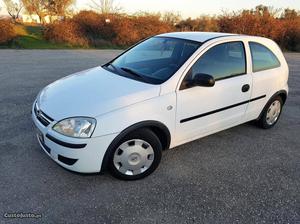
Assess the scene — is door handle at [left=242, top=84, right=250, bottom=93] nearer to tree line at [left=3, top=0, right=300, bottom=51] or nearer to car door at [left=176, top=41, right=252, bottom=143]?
car door at [left=176, top=41, right=252, bottom=143]

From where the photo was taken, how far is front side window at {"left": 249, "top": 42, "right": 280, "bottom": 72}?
3.99m

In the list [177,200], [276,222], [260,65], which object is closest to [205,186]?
[177,200]

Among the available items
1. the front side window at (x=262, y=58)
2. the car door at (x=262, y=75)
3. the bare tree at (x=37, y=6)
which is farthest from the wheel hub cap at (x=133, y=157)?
the bare tree at (x=37, y=6)

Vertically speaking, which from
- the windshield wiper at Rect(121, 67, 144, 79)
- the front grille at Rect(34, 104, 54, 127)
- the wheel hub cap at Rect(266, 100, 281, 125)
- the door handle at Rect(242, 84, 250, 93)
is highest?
the windshield wiper at Rect(121, 67, 144, 79)

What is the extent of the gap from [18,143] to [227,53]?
126 inches

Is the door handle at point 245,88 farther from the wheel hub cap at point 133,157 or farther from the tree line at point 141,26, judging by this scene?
the tree line at point 141,26

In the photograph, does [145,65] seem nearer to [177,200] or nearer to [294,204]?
[177,200]

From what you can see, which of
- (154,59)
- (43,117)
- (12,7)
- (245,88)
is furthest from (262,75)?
(12,7)

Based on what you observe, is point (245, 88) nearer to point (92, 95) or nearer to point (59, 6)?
point (92, 95)

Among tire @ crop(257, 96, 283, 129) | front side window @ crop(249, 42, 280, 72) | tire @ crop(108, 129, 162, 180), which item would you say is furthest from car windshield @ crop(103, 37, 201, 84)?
tire @ crop(257, 96, 283, 129)

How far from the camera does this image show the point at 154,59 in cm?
380

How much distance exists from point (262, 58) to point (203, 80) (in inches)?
64.3

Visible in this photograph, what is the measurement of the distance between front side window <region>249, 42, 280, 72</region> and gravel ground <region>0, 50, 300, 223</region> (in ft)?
3.76

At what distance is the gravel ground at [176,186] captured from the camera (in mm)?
2576
